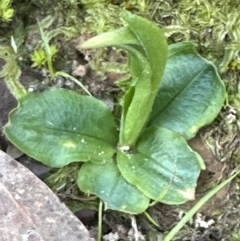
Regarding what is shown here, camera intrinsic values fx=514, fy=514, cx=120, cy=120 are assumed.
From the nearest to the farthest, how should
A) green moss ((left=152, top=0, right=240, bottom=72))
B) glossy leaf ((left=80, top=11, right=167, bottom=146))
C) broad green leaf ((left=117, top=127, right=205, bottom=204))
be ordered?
glossy leaf ((left=80, top=11, right=167, bottom=146))
broad green leaf ((left=117, top=127, right=205, bottom=204))
green moss ((left=152, top=0, right=240, bottom=72))

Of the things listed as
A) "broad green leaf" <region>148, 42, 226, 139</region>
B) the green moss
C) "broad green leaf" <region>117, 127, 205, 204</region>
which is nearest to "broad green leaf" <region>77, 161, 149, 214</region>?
"broad green leaf" <region>117, 127, 205, 204</region>

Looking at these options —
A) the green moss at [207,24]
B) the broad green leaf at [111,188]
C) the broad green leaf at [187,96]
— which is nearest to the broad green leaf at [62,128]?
the broad green leaf at [111,188]

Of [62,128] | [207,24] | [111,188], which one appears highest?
[207,24]

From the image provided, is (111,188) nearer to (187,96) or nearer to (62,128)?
(62,128)

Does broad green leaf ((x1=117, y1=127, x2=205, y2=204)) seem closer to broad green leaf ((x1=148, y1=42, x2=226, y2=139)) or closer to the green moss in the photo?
broad green leaf ((x1=148, y1=42, x2=226, y2=139))

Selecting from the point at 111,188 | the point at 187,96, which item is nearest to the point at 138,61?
the point at 187,96

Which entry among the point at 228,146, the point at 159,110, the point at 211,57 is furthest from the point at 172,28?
the point at 228,146

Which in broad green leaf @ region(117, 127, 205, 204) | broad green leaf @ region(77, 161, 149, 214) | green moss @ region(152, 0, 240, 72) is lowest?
broad green leaf @ region(77, 161, 149, 214)
